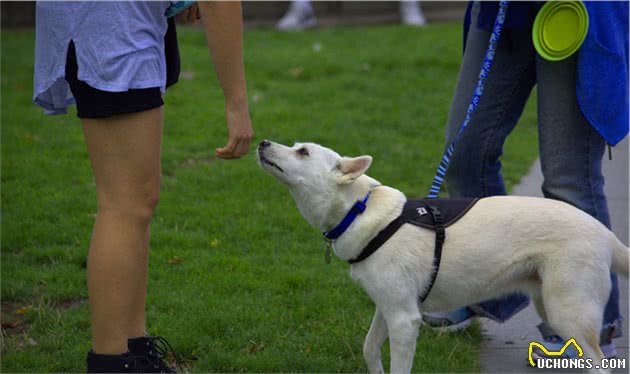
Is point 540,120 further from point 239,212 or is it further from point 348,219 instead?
point 239,212

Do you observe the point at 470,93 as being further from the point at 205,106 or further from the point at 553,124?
the point at 205,106

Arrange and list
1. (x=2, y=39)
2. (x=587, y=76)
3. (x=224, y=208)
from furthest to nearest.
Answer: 1. (x=2, y=39)
2. (x=224, y=208)
3. (x=587, y=76)

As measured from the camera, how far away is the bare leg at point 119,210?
351 cm

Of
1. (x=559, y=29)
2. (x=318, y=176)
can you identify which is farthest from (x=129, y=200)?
(x=559, y=29)

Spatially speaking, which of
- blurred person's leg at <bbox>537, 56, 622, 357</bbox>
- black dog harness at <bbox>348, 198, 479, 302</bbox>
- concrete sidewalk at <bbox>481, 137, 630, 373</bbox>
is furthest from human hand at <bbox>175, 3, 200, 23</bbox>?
concrete sidewalk at <bbox>481, 137, 630, 373</bbox>

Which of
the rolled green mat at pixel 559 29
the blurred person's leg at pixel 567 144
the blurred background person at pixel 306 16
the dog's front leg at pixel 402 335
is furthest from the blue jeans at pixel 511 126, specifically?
the blurred background person at pixel 306 16

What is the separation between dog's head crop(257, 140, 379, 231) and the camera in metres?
3.78

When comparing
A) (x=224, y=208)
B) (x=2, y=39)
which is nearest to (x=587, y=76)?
(x=224, y=208)

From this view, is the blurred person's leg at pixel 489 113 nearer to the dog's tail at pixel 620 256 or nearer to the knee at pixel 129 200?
the dog's tail at pixel 620 256

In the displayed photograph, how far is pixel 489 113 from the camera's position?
4.57 metres

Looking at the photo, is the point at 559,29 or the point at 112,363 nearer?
the point at 112,363

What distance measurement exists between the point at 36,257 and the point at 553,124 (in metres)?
3.20

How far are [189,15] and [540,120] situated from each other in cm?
163

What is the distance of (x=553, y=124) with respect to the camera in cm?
433
